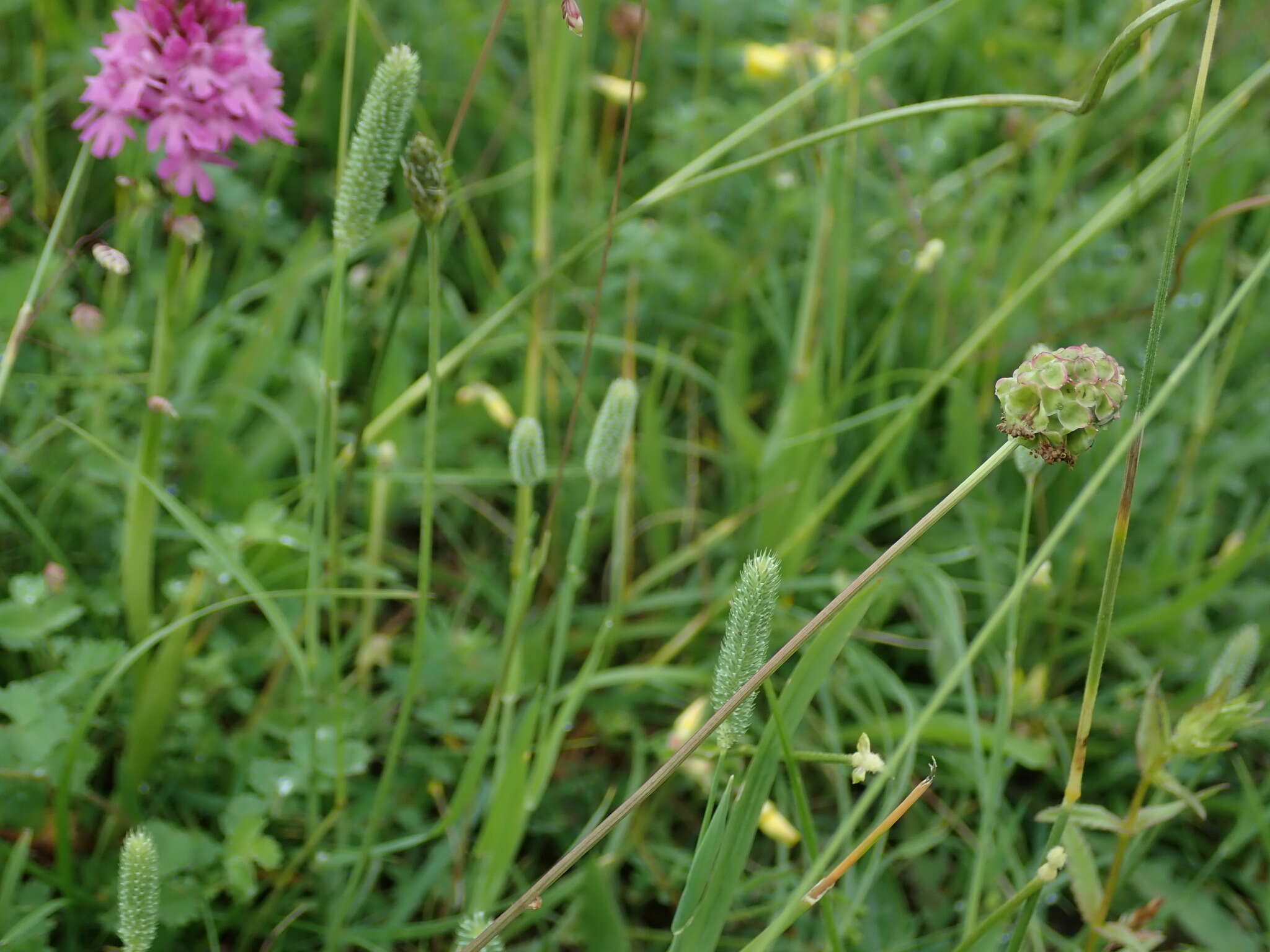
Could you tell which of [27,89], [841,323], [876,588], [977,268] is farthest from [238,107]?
[977,268]

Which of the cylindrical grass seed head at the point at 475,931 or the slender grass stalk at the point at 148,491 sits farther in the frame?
the slender grass stalk at the point at 148,491

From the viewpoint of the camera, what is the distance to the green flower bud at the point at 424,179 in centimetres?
73

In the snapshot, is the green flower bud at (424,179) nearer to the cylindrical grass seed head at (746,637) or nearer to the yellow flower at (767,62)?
the cylindrical grass seed head at (746,637)

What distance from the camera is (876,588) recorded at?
31.5 inches

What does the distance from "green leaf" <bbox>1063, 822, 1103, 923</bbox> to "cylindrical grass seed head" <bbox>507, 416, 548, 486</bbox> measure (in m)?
0.52

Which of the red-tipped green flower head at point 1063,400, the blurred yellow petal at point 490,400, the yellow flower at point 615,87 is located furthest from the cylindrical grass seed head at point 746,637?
the yellow flower at point 615,87

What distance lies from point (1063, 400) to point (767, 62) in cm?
129

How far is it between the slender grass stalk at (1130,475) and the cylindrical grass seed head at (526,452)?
427 millimetres

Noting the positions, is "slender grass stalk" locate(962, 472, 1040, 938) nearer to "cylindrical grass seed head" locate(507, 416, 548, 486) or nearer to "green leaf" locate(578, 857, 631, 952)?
"green leaf" locate(578, 857, 631, 952)

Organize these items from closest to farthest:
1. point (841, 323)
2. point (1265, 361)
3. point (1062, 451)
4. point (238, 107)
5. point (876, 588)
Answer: point (1062, 451)
point (876, 588)
point (238, 107)
point (841, 323)
point (1265, 361)

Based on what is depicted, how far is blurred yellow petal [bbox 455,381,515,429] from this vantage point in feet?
4.36

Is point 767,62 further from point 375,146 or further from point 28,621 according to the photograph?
point 28,621

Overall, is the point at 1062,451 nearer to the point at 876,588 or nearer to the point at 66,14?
the point at 876,588

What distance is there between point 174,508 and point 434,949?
509mm
